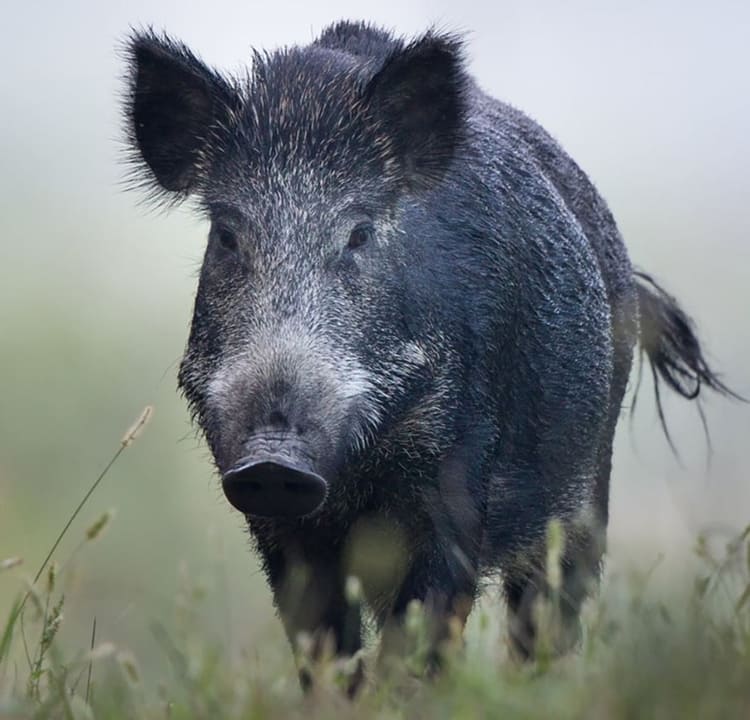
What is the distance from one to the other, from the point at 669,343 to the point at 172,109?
10.3 feet

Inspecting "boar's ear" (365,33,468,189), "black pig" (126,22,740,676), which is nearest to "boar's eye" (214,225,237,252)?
"black pig" (126,22,740,676)

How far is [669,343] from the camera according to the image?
307 inches

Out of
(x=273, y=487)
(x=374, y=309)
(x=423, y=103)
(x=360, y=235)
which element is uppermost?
(x=423, y=103)

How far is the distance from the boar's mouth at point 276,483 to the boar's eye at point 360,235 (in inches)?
40.7

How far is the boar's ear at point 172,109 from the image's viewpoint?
5.44 meters

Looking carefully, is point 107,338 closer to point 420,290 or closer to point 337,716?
point 420,290

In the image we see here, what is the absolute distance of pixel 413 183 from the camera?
5383mm

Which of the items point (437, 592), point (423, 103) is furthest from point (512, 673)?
point (423, 103)

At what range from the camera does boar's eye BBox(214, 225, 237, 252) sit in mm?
5125

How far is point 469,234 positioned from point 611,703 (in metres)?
3.07

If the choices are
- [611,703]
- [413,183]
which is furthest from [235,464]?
[611,703]

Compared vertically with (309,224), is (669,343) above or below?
below

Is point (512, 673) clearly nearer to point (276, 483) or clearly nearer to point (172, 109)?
point (276, 483)

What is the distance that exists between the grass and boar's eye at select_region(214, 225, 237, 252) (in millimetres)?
1859
